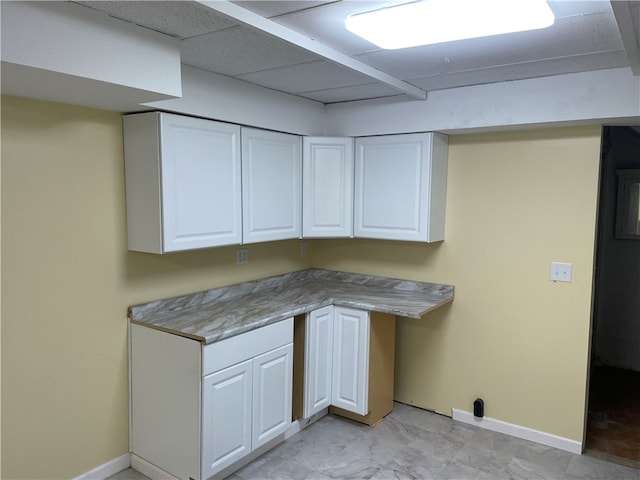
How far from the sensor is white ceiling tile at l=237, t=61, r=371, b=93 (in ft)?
8.24

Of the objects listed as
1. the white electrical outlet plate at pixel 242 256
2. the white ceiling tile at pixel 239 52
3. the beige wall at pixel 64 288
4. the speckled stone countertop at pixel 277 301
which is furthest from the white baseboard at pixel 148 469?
the white ceiling tile at pixel 239 52

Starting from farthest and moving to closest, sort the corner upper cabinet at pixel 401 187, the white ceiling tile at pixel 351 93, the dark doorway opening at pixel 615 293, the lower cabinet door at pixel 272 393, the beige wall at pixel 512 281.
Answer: the dark doorway opening at pixel 615 293, the corner upper cabinet at pixel 401 187, the white ceiling tile at pixel 351 93, the beige wall at pixel 512 281, the lower cabinet door at pixel 272 393

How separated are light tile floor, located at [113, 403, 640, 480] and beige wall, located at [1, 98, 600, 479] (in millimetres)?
207

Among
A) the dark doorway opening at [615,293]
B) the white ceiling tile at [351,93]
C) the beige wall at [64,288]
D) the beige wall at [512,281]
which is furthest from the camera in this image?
the dark doorway opening at [615,293]

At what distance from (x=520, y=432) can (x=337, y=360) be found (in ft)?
4.17

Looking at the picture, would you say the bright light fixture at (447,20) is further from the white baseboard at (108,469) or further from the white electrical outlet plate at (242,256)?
the white baseboard at (108,469)

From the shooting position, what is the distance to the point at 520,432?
3064mm

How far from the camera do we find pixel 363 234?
11.0 ft

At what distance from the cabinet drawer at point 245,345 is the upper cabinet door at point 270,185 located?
57 cm

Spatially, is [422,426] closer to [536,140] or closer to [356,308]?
[356,308]

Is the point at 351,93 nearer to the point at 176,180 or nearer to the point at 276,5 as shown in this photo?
the point at 176,180

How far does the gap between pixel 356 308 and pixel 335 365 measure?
1.42 feet

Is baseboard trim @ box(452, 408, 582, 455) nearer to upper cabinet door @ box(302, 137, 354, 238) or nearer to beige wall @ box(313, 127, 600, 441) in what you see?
beige wall @ box(313, 127, 600, 441)

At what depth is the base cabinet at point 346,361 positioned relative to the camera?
3016 millimetres
